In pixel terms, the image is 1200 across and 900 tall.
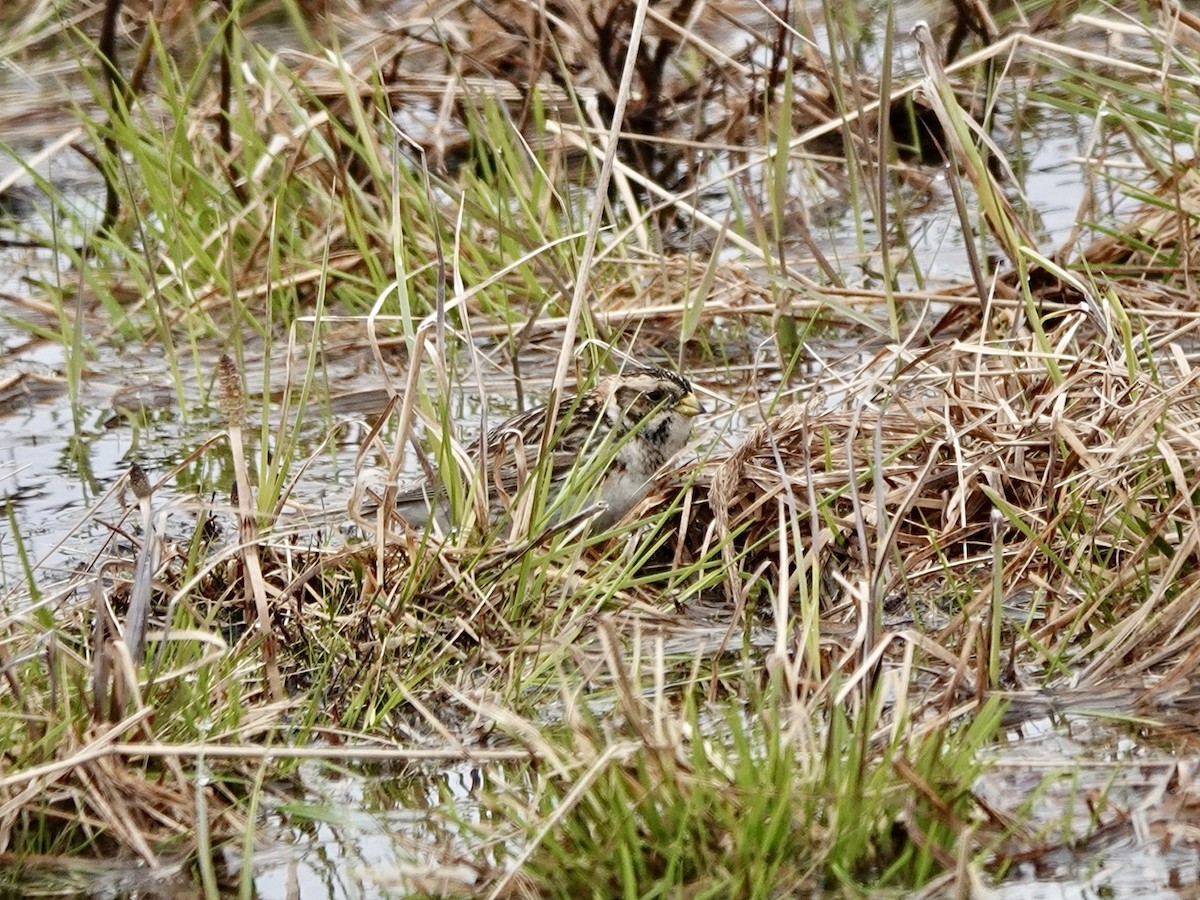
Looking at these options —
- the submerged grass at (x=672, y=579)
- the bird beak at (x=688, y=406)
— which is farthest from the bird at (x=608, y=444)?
the submerged grass at (x=672, y=579)

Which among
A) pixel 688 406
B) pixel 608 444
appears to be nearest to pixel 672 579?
pixel 608 444

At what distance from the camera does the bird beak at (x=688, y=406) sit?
5.53m

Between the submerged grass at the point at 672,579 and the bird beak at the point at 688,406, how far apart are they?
0.14 metres

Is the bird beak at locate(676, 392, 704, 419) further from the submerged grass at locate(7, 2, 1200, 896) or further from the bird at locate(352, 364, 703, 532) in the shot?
the submerged grass at locate(7, 2, 1200, 896)

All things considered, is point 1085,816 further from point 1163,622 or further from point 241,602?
point 241,602

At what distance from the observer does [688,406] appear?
553 centimetres

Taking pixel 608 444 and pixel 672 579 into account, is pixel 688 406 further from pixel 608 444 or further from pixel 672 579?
pixel 672 579

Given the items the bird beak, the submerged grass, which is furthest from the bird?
the submerged grass

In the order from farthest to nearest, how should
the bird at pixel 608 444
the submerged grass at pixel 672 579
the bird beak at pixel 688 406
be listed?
the bird beak at pixel 688 406
the bird at pixel 608 444
the submerged grass at pixel 672 579

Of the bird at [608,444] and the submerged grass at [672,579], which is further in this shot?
the bird at [608,444]

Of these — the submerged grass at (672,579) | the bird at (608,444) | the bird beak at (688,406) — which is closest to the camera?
the submerged grass at (672,579)

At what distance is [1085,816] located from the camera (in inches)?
128

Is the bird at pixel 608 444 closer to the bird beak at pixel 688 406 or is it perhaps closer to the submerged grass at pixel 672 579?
the bird beak at pixel 688 406

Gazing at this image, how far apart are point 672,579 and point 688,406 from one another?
1.04 meters
